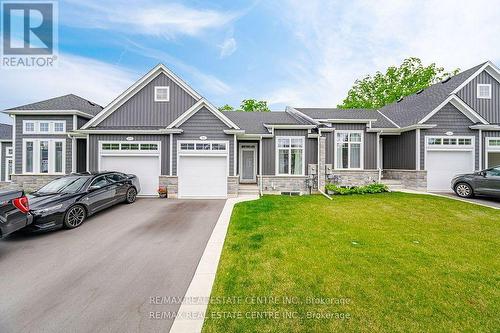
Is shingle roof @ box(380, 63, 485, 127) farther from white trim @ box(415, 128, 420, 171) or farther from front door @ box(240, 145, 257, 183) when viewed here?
front door @ box(240, 145, 257, 183)

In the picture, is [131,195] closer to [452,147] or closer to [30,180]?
[30,180]

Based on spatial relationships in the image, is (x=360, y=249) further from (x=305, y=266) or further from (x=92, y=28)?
(x=92, y=28)

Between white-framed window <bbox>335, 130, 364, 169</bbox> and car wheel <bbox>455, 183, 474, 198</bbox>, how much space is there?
440cm

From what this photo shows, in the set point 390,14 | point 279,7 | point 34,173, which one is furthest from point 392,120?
point 34,173

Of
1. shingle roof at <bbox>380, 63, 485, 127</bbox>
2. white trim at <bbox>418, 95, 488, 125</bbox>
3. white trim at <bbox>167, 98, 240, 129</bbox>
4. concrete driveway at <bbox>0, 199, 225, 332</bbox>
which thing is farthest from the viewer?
shingle roof at <bbox>380, 63, 485, 127</bbox>

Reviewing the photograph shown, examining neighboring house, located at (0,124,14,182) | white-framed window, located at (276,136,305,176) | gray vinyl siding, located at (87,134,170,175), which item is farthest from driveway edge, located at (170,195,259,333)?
neighboring house, located at (0,124,14,182)

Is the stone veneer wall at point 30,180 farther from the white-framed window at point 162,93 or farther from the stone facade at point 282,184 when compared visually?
the stone facade at point 282,184

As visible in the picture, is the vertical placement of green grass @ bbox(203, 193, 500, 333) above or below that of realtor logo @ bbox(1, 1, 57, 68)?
below

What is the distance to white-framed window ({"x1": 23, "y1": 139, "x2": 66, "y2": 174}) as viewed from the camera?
11859 millimetres

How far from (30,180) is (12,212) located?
10274 mm

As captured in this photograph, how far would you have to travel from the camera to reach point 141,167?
10.6m

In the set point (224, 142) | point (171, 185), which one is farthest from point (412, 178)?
point (171, 185)

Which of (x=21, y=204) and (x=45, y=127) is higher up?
(x=45, y=127)

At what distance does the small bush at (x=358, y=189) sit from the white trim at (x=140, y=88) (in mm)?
9231
